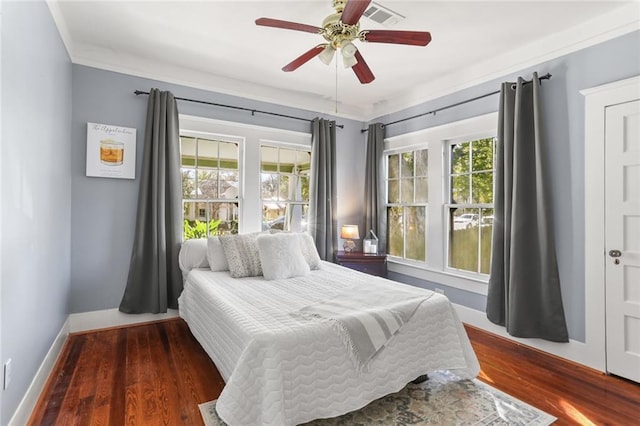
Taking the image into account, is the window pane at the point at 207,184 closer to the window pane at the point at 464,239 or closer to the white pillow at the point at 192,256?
the white pillow at the point at 192,256

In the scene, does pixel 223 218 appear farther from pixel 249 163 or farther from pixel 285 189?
pixel 285 189

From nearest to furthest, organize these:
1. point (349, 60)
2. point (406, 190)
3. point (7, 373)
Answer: point (7, 373)
point (349, 60)
point (406, 190)

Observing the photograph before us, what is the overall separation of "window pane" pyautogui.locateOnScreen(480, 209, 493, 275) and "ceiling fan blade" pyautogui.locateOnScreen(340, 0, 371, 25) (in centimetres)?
239

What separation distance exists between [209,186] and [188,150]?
0.45 metres

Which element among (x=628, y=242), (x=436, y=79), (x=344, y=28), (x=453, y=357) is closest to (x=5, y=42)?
(x=344, y=28)

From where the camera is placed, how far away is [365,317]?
1929 millimetres

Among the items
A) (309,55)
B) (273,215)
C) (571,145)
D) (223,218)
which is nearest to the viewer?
(309,55)

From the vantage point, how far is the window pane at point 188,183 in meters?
3.69

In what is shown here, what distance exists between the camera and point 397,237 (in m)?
4.52

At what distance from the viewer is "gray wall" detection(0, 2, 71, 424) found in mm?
1599

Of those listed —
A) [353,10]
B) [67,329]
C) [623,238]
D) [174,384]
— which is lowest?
[174,384]

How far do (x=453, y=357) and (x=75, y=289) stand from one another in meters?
3.32

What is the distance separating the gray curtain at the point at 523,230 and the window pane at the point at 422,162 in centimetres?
106

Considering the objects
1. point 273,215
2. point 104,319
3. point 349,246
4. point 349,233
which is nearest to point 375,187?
point 349,233
